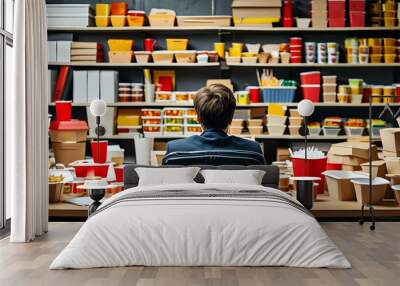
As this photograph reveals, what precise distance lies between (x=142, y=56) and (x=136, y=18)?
432mm

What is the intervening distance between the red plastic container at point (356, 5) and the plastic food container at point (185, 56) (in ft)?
6.03

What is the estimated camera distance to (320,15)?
764cm

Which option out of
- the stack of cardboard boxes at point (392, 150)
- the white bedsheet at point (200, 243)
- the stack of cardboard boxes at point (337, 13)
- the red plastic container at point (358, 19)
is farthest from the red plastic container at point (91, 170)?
the red plastic container at point (358, 19)

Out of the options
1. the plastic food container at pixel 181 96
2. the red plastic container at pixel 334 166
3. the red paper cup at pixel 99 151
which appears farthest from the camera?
the plastic food container at pixel 181 96

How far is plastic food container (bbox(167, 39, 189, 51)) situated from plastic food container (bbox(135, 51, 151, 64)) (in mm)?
255

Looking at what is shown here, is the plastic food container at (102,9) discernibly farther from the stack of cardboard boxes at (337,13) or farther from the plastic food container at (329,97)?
the plastic food container at (329,97)

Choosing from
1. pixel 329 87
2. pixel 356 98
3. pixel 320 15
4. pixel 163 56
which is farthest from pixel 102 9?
pixel 356 98

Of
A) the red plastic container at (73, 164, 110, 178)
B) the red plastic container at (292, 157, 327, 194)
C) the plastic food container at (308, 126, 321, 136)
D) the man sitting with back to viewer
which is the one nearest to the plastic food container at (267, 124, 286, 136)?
the plastic food container at (308, 126, 321, 136)

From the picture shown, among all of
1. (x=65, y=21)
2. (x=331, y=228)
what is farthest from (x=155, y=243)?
(x=65, y=21)

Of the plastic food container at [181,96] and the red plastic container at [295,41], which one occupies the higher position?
the red plastic container at [295,41]

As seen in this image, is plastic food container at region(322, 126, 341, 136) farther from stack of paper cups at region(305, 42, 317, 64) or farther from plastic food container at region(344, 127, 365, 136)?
stack of paper cups at region(305, 42, 317, 64)

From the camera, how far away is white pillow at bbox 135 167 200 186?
Result: 4477mm

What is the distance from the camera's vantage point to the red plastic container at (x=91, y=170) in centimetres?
556

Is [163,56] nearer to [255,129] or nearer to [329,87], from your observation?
[255,129]
